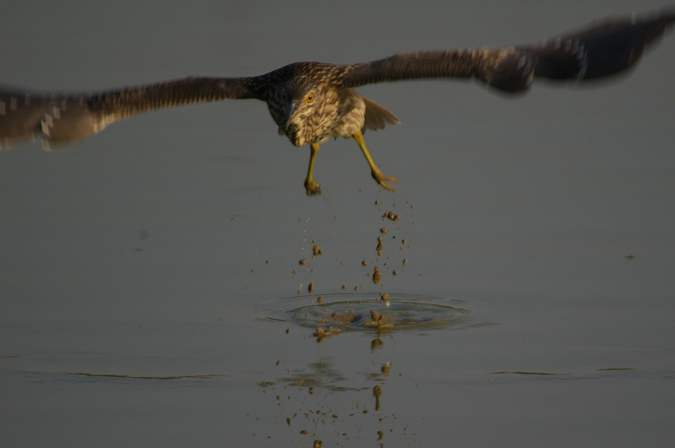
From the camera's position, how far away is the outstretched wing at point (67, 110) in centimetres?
663

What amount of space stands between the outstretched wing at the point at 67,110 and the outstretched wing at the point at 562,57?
1883 mm

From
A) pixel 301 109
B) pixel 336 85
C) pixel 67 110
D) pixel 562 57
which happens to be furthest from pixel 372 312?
pixel 67 110

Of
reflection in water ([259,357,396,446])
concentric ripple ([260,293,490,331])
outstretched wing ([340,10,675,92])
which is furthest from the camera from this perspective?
concentric ripple ([260,293,490,331])

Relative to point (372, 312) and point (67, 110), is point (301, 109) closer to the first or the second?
point (372, 312)

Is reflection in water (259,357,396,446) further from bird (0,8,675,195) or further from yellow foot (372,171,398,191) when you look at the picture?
yellow foot (372,171,398,191)

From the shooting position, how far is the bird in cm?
604

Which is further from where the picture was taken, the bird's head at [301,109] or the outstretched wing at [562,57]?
the bird's head at [301,109]

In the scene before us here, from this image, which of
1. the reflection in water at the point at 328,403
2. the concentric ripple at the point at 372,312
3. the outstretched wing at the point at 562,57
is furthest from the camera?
the concentric ripple at the point at 372,312

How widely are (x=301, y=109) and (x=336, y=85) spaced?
362mm

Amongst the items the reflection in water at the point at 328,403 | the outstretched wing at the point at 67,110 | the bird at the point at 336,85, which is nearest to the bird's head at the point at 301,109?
the bird at the point at 336,85

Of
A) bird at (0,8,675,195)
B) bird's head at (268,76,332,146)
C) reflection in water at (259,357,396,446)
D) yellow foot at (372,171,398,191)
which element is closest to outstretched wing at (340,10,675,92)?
bird at (0,8,675,195)

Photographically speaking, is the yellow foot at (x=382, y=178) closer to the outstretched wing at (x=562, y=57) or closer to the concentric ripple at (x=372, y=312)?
the concentric ripple at (x=372, y=312)

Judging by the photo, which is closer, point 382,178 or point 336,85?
point 336,85

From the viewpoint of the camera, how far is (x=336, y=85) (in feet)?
24.7
